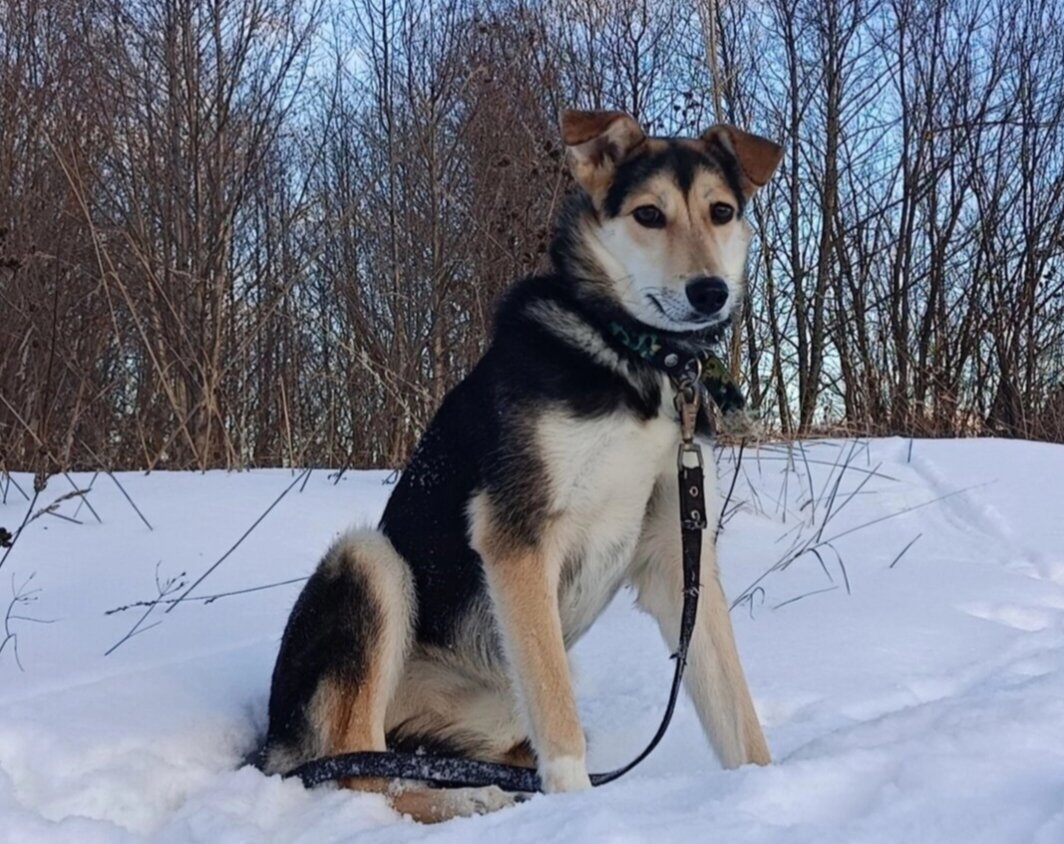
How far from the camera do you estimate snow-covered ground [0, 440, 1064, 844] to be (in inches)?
58.3

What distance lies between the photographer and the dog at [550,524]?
2301mm

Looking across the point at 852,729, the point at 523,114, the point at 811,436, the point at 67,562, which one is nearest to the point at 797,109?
the point at 523,114

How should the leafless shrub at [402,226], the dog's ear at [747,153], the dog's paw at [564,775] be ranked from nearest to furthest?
the dog's paw at [564,775] < the dog's ear at [747,153] < the leafless shrub at [402,226]

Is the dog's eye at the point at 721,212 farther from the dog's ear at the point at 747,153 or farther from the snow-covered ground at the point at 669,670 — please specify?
the snow-covered ground at the point at 669,670

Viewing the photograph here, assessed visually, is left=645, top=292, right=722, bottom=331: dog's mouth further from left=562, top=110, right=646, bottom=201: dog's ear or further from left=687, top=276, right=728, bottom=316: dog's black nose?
left=562, top=110, right=646, bottom=201: dog's ear

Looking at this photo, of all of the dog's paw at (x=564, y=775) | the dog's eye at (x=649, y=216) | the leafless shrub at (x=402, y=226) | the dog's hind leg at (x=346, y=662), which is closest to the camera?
the dog's paw at (x=564, y=775)

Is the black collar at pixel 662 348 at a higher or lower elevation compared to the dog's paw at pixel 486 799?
higher

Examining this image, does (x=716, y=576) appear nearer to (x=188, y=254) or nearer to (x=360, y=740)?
(x=360, y=740)

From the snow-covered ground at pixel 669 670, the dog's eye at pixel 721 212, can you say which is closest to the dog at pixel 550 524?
the dog's eye at pixel 721 212

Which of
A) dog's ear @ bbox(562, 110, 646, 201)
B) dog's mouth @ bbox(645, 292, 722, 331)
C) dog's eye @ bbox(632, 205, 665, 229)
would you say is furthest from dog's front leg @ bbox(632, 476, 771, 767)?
dog's ear @ bbox(562, 110, 646, 201)

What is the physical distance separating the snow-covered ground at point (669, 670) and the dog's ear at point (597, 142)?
4.96 ft

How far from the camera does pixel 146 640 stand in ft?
10.3

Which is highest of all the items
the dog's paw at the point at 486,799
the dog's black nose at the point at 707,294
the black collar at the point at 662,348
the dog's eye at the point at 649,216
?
the dog's eye at the point at 649,216

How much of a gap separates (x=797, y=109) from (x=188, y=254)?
8.76 meters
